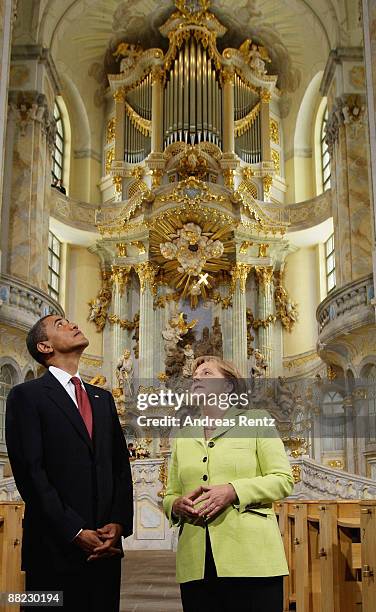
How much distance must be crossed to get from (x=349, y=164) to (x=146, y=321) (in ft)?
21.5

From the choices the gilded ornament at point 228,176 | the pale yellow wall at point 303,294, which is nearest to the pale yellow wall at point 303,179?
the pale yellow wall at point 303,294

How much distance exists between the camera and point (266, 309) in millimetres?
20797

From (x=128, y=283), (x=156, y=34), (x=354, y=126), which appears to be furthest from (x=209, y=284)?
(x=156, y=34)

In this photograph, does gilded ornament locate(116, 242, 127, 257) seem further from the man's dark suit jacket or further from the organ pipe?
the man's dark suit jacket

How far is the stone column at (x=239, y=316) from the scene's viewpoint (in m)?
20.1

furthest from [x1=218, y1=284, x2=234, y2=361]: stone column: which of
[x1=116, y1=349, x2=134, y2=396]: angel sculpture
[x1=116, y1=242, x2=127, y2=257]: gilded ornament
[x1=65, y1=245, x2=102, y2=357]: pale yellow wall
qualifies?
[x1=65, y1=245, x2=102, y2=357]: pale yellow wall

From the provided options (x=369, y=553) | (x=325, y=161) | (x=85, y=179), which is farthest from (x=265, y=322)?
(x=369, y=553)

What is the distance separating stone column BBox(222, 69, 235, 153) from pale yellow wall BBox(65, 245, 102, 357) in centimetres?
479

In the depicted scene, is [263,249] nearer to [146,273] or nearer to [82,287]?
[146,273]

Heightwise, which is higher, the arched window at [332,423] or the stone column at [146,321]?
the stone column at [146,321]

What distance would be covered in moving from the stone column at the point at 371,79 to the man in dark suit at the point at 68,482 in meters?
10.2

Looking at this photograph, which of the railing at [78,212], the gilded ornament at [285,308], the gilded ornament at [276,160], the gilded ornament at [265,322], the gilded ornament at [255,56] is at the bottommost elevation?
the gilded ornament at [265,322]

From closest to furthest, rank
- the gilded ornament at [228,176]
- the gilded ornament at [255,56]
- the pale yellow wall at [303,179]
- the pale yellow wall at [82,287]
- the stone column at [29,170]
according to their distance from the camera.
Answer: the stone column at [29,170] → the pale yellow wall at [82,287] → the gilded ornament at [228,176] → the pale yellow wall at [303,179] → the gilded ornament at [255,56]

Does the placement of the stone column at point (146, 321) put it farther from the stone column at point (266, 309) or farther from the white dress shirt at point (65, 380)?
the white dress shirt at point (65, 380)
